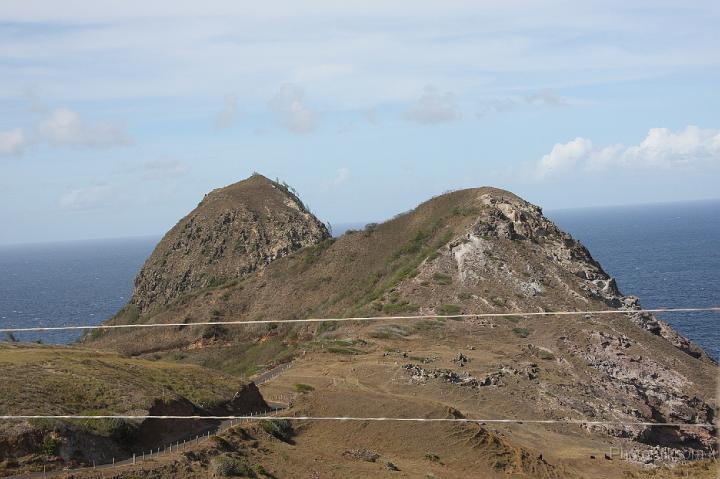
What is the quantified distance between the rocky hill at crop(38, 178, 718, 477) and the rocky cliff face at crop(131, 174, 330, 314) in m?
14.5

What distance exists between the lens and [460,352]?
6750 cm

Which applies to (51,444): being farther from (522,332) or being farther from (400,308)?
(522,332)

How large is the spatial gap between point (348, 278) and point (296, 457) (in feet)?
215

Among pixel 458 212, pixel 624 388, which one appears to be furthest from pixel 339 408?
pixel 458 212

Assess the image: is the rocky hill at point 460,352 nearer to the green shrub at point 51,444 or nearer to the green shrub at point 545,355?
the green shrub at point 545,355

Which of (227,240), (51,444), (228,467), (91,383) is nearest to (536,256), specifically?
(91,383)

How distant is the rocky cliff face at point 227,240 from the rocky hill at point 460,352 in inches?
571

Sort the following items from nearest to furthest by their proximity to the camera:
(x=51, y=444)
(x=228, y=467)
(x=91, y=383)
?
(x=51, y=444)
(x=228, y=467)
(x=91, y=383)

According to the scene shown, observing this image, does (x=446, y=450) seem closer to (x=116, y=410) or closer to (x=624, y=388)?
(x=116, y=410)

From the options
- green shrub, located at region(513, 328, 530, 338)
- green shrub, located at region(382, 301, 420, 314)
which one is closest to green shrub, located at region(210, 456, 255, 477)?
green shrub, located at region(513, 328, 530, 338)

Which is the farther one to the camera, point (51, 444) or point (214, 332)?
point (214, 332)

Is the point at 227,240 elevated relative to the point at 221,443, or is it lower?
elevated

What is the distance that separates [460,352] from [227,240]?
257 feet

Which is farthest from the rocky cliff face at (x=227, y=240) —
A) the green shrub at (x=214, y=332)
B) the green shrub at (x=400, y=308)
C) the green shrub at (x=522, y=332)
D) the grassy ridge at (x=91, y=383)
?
the grassy ridge at (x=91, y=383)
